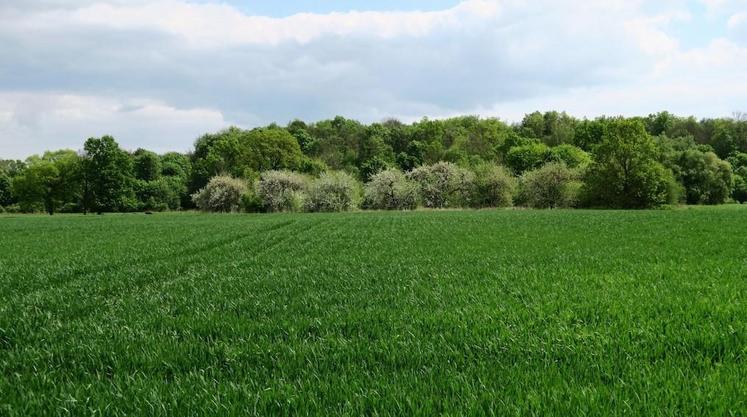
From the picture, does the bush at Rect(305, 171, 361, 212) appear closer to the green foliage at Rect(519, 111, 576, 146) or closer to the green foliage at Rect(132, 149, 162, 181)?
the green foliage at Rect(132, 149, 162, 181)

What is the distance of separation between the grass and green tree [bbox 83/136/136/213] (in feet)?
262

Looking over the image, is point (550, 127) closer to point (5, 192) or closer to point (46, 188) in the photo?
point (46, 188)

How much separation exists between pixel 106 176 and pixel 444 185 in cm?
5538

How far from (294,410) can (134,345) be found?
10.5ft

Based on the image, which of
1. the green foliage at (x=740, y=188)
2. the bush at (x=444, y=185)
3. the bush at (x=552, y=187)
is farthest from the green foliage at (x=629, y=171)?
the green foliage at (x=740, y=188)

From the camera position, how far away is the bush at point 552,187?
68812mm

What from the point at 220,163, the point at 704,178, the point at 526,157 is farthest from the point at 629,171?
the point at 220,163

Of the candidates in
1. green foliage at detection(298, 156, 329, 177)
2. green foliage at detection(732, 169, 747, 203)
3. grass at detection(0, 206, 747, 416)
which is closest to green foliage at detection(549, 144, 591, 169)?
green foliage at detection(732, 169, 747, 203)

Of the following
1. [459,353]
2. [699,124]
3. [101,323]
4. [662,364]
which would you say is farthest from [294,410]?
[699,124]

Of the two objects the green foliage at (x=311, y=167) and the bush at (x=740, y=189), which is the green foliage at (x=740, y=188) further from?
the green foliage at (x=311, y=167)

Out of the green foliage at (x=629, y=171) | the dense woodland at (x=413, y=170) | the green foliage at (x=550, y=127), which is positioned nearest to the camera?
the green foliage at (x=629, y=171)

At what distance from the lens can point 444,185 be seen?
79562 mm

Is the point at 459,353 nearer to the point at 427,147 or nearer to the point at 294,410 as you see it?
the point at 294,410

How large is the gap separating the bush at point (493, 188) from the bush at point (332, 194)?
18.4 metres
